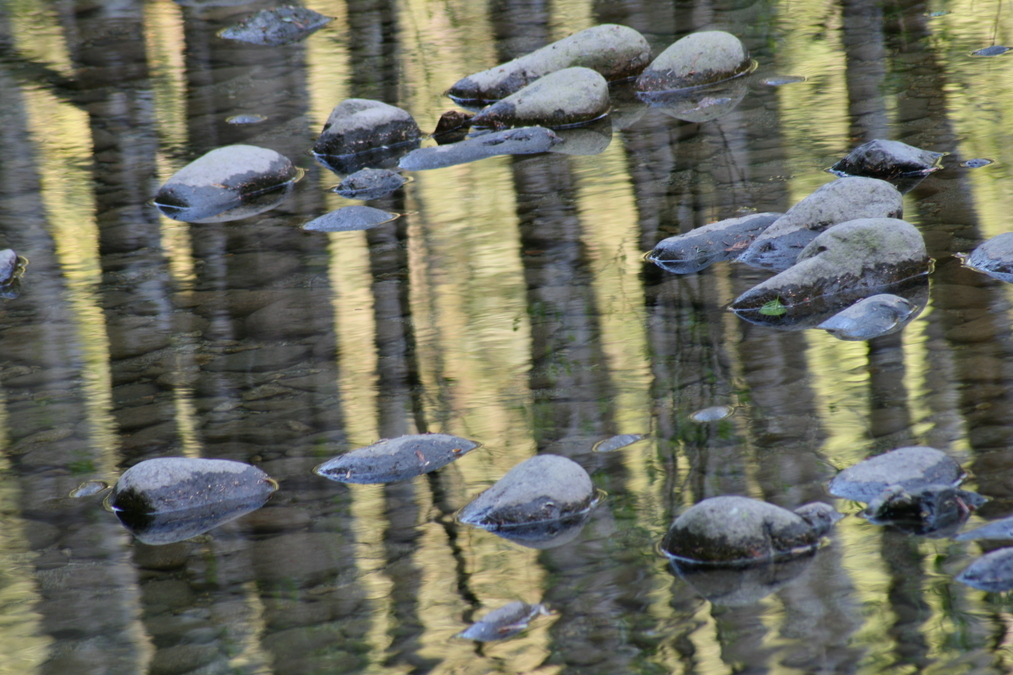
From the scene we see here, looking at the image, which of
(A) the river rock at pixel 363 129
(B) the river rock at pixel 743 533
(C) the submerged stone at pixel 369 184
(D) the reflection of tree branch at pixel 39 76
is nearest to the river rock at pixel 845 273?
(B) the river rock at pixel 743 533

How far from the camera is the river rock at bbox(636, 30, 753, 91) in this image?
588 cm

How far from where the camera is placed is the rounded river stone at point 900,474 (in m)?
2.43

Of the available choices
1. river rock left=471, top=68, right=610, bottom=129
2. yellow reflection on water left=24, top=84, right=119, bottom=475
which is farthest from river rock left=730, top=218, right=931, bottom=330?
river rock left=471, top=68, right=610, bottom=129

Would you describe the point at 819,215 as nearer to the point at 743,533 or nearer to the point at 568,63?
the point at 743,533

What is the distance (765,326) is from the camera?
332 cm

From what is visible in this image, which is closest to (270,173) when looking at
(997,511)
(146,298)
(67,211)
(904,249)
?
(67,211)

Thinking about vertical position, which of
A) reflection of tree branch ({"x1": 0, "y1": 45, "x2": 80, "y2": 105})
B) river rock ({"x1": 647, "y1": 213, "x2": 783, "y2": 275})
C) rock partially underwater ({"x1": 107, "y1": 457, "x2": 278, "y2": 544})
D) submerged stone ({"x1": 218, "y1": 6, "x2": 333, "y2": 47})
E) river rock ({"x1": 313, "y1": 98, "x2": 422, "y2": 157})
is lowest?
rock partially underwater ({"x1": 107, "y1": 457, "x2": 278, "y2": 544})

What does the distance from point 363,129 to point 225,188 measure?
771 mm

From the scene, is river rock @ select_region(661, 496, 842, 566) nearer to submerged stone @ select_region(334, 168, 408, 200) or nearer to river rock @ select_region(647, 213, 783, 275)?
river rock @ select_region(647, 213, 783, 275)

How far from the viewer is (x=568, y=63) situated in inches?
238

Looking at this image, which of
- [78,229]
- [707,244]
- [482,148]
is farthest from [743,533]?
[78,229]

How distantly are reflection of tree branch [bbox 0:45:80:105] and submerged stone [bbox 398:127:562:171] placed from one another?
2.51 metres

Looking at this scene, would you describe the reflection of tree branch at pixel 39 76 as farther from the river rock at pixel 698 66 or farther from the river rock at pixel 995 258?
the river rock at pixel 995 258

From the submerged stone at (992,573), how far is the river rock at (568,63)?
14.0 feet
